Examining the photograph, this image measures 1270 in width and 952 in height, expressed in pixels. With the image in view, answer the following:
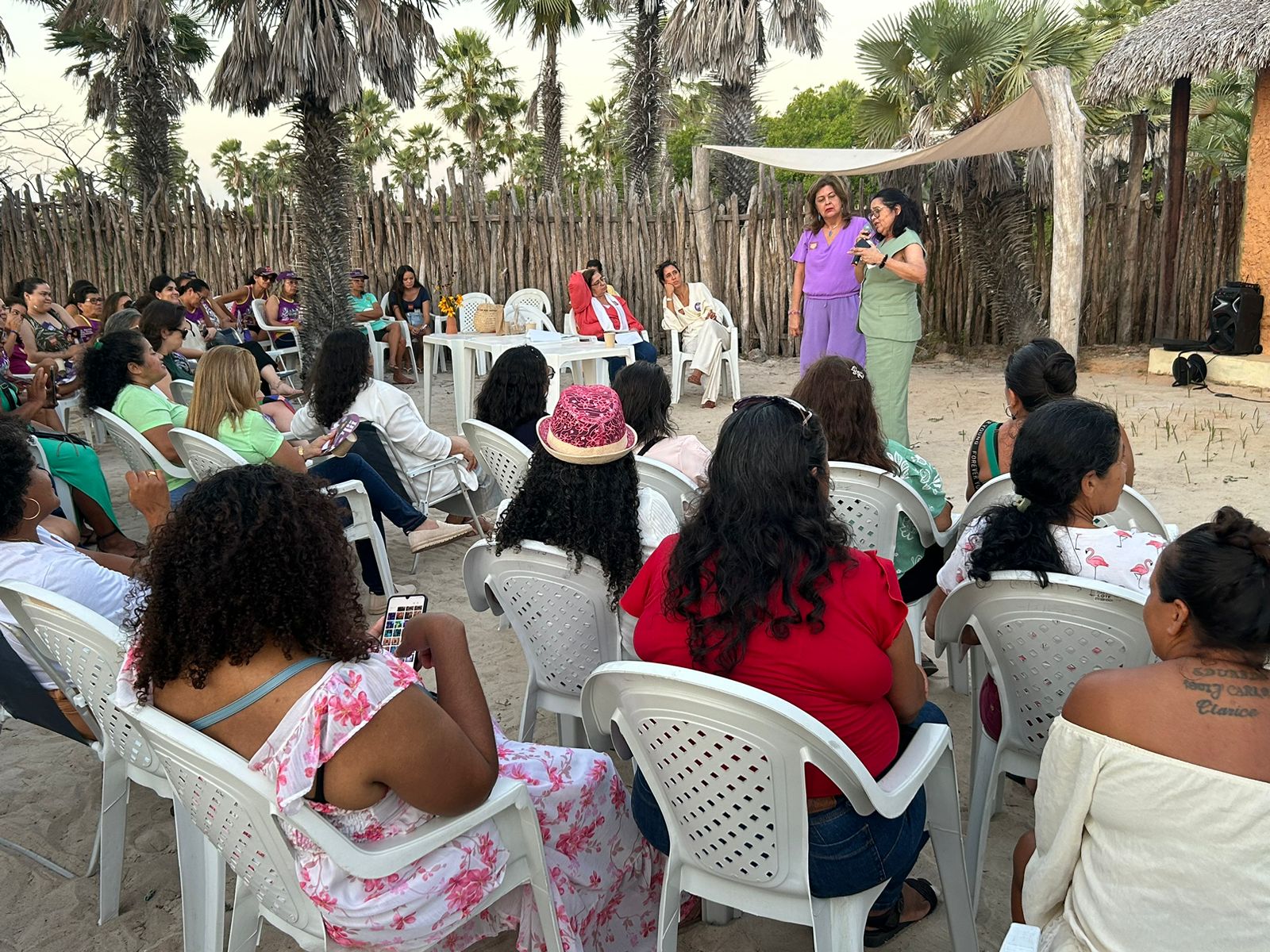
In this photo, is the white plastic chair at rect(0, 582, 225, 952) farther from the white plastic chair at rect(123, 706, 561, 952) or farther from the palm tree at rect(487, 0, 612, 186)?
the palm tree at rect(487, 0, 612, 186)

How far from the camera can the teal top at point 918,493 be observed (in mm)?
3000

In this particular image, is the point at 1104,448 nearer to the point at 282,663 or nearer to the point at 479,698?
the point at 479,698

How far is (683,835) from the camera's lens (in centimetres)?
177

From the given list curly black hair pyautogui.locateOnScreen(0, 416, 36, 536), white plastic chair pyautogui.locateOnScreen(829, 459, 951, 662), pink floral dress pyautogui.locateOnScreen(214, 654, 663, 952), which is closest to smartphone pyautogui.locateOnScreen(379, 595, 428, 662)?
pink floral dress pyautogui.locateOnScreen(214, 654, 663, 952)

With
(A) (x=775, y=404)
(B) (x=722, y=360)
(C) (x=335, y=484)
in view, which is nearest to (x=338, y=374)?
(C) (x=335, y=484)

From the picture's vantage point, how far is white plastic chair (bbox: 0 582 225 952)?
196cm

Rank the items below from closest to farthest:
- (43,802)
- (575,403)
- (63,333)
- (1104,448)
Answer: (1104,448) < (575,403) < (43,802) < (63,333)

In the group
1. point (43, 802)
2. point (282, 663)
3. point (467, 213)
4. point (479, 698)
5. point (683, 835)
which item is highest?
point (467, 213)

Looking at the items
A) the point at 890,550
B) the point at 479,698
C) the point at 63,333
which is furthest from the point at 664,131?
the point at 479,698

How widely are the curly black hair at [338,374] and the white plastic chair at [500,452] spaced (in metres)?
0.67

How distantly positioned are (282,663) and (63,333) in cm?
651

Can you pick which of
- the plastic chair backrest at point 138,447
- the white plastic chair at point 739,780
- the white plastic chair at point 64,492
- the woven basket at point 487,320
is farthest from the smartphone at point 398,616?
the woven basket at point 487,320

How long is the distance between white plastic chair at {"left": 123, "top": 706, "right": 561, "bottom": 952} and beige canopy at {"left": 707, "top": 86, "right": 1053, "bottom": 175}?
25.9ft

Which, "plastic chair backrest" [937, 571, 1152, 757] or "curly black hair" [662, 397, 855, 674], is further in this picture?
"plastic chair backrest" [937, 571, 1152, 757]
